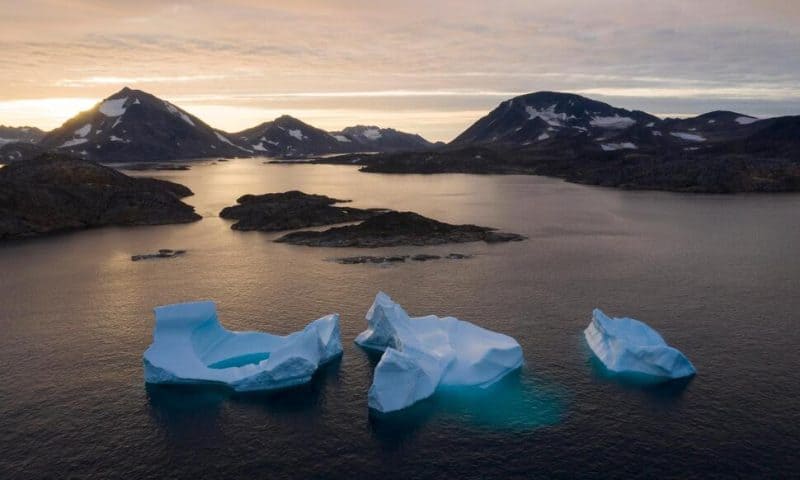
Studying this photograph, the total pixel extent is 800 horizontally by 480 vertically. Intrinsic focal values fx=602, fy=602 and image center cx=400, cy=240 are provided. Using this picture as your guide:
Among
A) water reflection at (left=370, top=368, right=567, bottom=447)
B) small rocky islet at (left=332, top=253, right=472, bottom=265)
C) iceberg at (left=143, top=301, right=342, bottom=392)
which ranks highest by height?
small rocky islet at (left=332, top=253, right=472, bottom=265)

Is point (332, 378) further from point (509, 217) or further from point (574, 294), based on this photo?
point (509, 217)

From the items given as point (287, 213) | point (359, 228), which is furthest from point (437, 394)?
point (287, 213)

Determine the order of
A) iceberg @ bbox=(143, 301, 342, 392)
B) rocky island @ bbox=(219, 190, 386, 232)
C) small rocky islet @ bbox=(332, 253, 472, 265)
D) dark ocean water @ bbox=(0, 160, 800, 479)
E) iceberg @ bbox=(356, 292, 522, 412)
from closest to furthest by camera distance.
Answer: dark ocean water @ bbox=(0, 160, 800, 479)
iceberg @ bbox=(356, 292, 522, 412)
iceberg @ bbox=(143, 301, 342, 392)
small rocky islet @ bbox=(332, 253, 472, 265)
rocky island @ bbox=(219, 190, 386, 232)

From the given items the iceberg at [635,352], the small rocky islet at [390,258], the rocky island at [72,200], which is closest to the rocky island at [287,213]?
the rocky island at [72,200]

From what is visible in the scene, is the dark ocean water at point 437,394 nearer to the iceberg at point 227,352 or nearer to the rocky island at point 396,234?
the iceberg at point 227,352

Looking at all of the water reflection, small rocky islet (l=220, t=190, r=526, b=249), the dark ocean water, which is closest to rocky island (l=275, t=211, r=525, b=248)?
small rocky islet (l=220, t=190, r=526, b=249)

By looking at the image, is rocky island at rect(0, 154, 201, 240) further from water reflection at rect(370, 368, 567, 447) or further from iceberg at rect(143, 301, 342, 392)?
water reflection at rect(370, 368, 567, 447)

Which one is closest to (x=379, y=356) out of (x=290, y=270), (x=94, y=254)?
(x=290, y=270)
